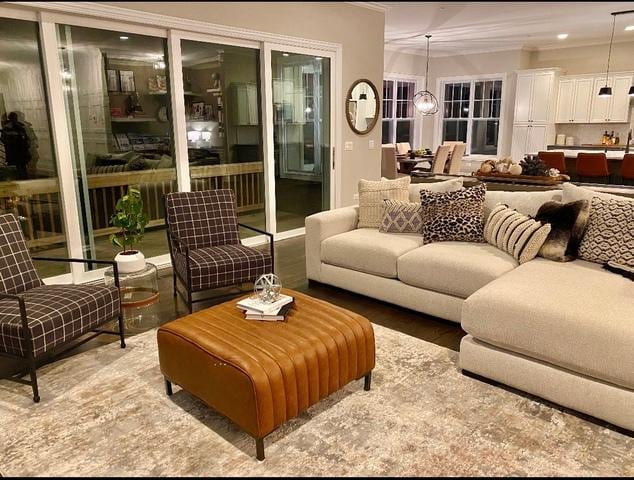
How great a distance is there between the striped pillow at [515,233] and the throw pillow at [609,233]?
0.27m

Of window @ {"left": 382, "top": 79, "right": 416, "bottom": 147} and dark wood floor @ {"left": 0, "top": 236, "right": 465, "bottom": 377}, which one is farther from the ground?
window @ {"left": 382, "top": 79, "right": 416, "bottom": 147}

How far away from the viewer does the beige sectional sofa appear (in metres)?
2.23

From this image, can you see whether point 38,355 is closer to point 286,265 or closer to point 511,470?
point 511,470

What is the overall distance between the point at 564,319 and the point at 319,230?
7.22 ft

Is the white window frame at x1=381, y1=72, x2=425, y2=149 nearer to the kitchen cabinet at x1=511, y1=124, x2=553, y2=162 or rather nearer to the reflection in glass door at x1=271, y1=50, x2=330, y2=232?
the kitchen cabinet at x1=511, y1=124, x2=553, y2=162

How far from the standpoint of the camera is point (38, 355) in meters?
2.56

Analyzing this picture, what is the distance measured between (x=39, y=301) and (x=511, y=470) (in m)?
2.60

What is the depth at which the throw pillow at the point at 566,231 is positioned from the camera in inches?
125

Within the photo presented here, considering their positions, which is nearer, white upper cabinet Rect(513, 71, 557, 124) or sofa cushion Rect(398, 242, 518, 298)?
sofa cushion Rect(398, 242, 518, 298)

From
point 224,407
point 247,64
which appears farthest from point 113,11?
point 224,407

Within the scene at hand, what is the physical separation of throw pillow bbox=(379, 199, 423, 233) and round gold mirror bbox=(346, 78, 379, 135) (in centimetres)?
270

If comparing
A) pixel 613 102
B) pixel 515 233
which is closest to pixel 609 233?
pixel 515 233

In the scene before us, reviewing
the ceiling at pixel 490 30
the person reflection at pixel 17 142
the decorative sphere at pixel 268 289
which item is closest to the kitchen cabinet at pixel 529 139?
the ceiling at pixel 490 30

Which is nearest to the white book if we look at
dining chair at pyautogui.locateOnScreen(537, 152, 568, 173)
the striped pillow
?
the striped pillow
